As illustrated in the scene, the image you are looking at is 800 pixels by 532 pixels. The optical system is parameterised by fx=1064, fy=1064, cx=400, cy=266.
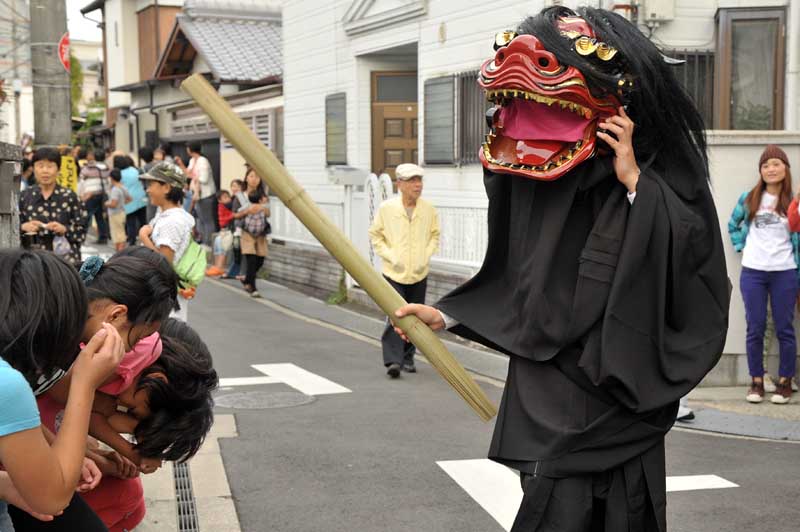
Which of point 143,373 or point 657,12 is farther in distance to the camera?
point 657,12

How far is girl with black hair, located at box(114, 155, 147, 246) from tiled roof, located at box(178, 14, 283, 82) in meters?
4.56

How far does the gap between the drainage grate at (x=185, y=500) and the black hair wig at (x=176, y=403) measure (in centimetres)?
180

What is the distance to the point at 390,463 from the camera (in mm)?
6516

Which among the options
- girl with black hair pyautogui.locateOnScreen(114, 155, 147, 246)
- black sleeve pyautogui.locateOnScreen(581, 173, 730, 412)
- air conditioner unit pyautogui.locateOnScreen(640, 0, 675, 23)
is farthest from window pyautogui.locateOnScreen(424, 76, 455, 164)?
black sleeve pyautogui.locateOnScreen(581, 173, 730, 412)

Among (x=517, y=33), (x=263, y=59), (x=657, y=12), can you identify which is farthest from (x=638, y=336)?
(x=263, y=59)

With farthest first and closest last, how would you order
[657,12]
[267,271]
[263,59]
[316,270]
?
[263,59] < [267,271] < [316,270] < [657,12]

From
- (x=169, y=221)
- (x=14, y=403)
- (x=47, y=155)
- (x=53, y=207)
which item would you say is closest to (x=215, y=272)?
(x=53, y=207)

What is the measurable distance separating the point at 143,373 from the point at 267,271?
1534 centimetres

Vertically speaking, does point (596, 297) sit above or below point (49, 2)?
below

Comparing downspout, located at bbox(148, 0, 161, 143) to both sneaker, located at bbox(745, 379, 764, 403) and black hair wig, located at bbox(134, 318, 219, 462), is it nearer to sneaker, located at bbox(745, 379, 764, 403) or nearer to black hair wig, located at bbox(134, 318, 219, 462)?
sneaker, located at bbox(745, 379, 764, 403)

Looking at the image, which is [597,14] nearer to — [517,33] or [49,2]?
[517,33]

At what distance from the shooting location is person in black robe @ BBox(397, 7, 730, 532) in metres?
3.13

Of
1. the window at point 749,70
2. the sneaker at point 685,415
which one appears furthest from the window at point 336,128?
the sneaker at point 685,415

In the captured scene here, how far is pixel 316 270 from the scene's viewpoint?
1655 centimetres
